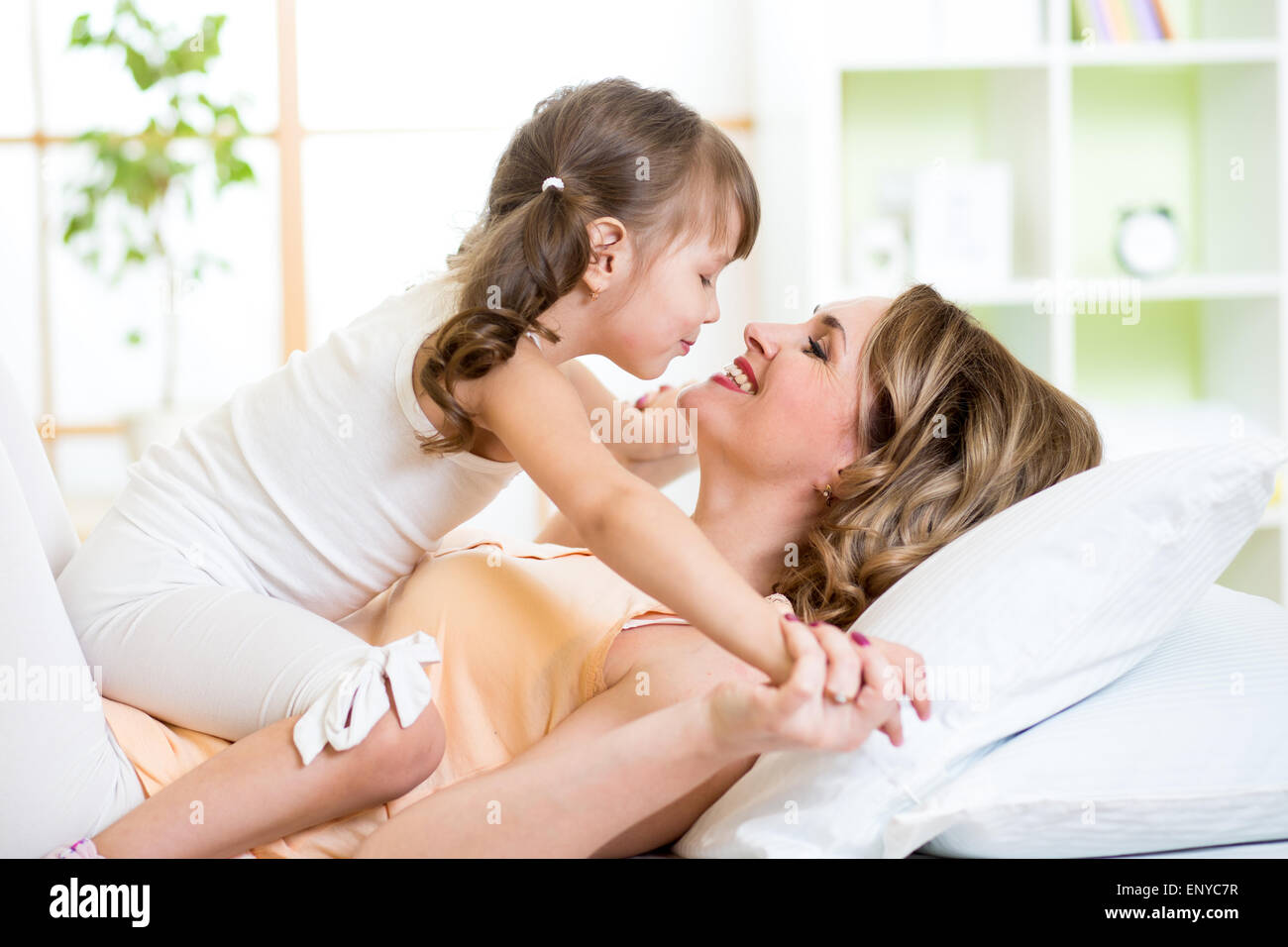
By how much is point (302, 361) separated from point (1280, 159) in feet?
8.33

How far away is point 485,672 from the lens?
3.93 feet

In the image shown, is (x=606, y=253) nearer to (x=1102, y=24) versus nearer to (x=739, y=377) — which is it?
(x=739, y=377)

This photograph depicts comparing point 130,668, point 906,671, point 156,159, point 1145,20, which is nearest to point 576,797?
point 906,671

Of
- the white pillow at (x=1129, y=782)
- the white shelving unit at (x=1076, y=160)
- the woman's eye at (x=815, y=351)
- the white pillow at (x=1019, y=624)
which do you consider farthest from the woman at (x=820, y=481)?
the white shelving unit at (x=1076, y=160)

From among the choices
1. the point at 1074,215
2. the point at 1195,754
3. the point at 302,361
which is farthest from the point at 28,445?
the point at 1074,215

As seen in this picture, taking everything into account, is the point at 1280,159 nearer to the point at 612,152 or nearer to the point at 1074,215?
the point at 1074,215

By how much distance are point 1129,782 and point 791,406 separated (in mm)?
552

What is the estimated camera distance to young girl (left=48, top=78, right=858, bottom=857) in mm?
1018

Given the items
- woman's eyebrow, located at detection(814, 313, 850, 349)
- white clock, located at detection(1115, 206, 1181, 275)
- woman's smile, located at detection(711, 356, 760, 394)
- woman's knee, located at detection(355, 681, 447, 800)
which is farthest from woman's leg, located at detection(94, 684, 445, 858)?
white clock, located at detection(1115, 206, 1181, 275)

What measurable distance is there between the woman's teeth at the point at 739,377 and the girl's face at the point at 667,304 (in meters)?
0.07

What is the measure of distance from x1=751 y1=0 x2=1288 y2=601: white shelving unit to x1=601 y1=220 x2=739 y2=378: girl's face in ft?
4.66

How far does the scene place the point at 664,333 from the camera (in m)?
1.41

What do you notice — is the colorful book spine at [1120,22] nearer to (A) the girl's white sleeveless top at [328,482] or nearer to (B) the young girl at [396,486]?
(B) the young girl at [396,486]

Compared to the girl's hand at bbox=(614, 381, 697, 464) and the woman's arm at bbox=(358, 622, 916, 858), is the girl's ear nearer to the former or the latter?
the girl's hand at bbox=(614, 381, 697, 464)
